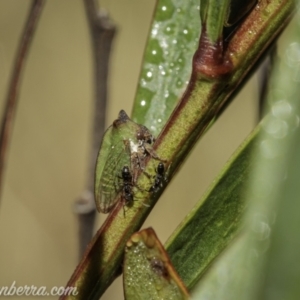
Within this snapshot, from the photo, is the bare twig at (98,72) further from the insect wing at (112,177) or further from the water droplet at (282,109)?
the water droplet at (282,109)

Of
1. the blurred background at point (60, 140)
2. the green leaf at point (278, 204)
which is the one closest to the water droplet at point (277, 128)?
the green leaf at point (278, 204)

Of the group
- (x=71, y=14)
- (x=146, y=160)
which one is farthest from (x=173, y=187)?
(x=146, y=160)

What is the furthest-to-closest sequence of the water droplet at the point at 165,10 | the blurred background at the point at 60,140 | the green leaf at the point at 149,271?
the blurred background at the point at 60,140
the water droplet at the point at 165,10
the green leaf at the point at 149,271

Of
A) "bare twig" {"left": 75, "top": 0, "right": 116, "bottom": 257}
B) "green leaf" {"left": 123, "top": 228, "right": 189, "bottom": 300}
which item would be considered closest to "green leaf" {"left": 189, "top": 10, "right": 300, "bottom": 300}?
"green leaf" {"left": 123, "top": 228, "right": 189, "bottom": 300}

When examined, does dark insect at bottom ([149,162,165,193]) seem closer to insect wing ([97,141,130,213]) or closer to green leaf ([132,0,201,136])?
insect wing ([97,141,130,213])

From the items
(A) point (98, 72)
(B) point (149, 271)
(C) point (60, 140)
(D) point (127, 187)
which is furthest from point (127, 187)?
(C) point (60, 140)

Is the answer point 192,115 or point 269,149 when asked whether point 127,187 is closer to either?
point 192,115
